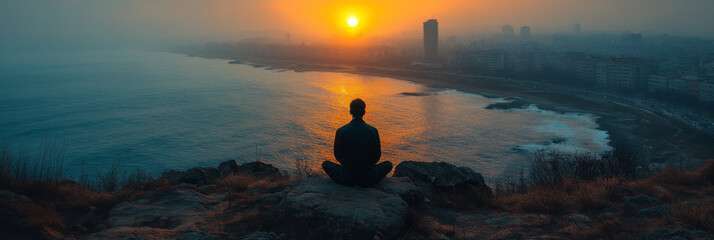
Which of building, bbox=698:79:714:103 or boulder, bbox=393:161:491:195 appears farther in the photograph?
building, bbox=698:79:714:103

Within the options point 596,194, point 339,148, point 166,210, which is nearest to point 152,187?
point 166,210

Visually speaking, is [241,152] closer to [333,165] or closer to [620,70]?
[333,165]

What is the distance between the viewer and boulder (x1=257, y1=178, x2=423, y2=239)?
10.6 feet

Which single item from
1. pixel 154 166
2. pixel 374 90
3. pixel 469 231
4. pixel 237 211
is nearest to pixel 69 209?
pixel 237 211

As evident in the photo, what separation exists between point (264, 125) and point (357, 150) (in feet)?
66.0

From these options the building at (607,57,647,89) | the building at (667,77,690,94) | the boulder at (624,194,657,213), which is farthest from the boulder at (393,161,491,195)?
the building at (607,57,647,89)

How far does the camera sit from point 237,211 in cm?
419

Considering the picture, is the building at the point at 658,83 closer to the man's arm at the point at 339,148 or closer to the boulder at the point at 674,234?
the boulder at the point at 674,234

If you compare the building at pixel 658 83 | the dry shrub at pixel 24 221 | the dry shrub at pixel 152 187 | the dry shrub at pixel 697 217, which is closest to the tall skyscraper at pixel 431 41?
the building at pixel 658 83

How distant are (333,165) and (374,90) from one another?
108ft

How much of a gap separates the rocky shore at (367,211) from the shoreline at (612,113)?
545 cm

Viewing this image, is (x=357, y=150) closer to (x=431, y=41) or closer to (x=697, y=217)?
(x=697, y=217)

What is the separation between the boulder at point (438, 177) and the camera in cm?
530

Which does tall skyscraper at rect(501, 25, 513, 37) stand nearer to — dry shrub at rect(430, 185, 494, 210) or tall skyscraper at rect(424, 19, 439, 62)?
tall skyscraper at rect(424, 19, 439, 62)
